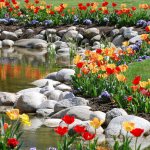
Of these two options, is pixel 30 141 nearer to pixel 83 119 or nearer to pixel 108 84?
pixel 83 119

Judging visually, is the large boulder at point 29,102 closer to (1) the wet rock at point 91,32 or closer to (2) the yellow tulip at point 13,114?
(2) the yellow tulip at point 13,114

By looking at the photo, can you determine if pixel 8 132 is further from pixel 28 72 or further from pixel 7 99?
pixel 28 72

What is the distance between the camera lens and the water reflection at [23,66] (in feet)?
41.7

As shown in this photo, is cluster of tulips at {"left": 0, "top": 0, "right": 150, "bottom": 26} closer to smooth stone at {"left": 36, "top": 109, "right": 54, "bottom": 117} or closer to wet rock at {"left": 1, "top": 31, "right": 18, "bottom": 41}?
wet rock at {"left": 1, "top": 31, "right": 18, "bottom": 41}

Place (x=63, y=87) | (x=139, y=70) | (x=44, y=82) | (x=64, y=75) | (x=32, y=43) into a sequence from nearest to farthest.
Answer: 1. (x=63, y=87)
2. (x=139, y=70)
3. (x=44, y=82)
4. (x=64, y=75)
5. (x=32, y=43)

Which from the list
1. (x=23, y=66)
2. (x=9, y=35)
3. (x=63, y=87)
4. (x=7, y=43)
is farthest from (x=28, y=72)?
(x=9, y=35)

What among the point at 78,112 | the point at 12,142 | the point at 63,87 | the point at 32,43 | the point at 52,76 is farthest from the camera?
the point at 32,43

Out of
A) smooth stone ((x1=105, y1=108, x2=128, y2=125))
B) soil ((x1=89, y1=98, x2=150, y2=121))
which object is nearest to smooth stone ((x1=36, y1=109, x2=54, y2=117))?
soil ((x1=89, y1=98, x2=150, y2=121))

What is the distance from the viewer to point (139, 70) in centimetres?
1183

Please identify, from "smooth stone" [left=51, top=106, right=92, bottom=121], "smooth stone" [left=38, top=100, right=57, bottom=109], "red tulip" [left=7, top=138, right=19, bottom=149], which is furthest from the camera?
"smooth stone" [left=38, top=100, right=57, bottom=109]

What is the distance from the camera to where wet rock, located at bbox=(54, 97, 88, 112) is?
980 centimetres

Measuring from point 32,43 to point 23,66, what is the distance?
13.5 ft

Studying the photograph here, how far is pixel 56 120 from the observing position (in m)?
9.23

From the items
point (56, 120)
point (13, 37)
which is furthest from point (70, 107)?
point (13, 37)
